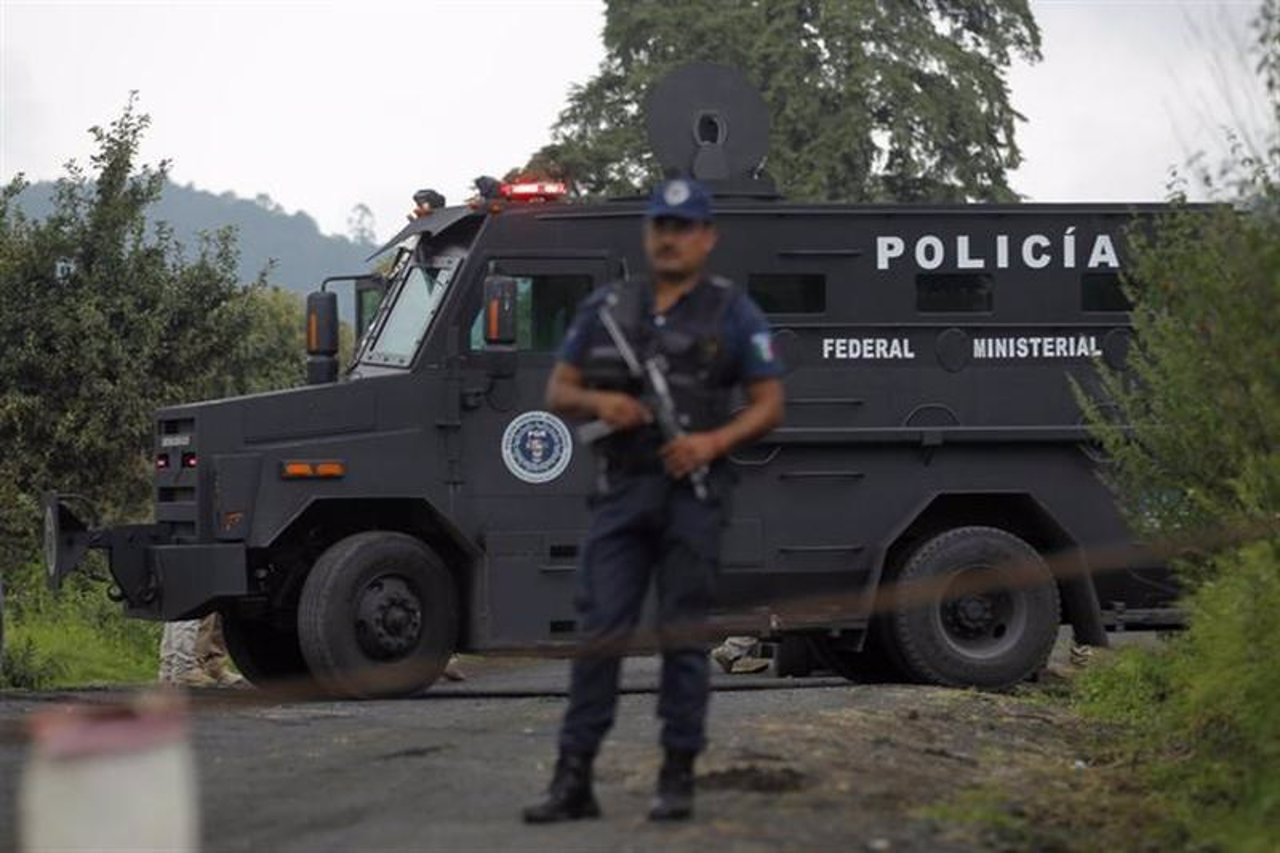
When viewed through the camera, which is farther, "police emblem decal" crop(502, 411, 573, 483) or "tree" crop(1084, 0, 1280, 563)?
"police emblem decal" crop(502, 411, 573, 483)

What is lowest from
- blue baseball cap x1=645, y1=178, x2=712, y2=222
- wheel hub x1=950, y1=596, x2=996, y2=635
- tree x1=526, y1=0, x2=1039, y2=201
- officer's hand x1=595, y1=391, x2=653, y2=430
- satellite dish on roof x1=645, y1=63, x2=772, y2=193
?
wheel hub x1=950, y1=596, x2=996, y2=635

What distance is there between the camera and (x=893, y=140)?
47.1 meters

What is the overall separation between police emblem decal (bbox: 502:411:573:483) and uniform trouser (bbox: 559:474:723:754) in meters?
6.58

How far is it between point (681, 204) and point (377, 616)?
675 cm

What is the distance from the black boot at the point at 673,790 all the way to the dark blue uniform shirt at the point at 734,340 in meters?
1.27

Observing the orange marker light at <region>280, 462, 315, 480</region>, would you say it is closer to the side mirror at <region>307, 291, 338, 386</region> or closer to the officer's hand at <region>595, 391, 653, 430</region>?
the side mirror at <region>307, 291, 338, 386</region>

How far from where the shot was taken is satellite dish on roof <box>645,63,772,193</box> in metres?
16.8

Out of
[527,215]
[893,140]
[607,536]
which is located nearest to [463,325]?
[527,215]

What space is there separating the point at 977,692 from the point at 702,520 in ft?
21.7

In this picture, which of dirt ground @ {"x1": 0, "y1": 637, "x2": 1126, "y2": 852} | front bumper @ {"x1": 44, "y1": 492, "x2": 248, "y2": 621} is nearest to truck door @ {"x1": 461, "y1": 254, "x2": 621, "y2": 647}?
dirt ground @ {"x1": 0, "y1": 637, "x2": 1126, "y2": 852}

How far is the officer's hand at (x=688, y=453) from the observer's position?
8922 mm

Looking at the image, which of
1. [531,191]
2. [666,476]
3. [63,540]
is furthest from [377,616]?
[666,476]

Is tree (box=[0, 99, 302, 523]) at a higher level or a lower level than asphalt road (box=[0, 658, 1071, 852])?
higher

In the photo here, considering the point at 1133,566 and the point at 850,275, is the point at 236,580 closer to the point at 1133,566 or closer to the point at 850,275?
the point at 850,275
